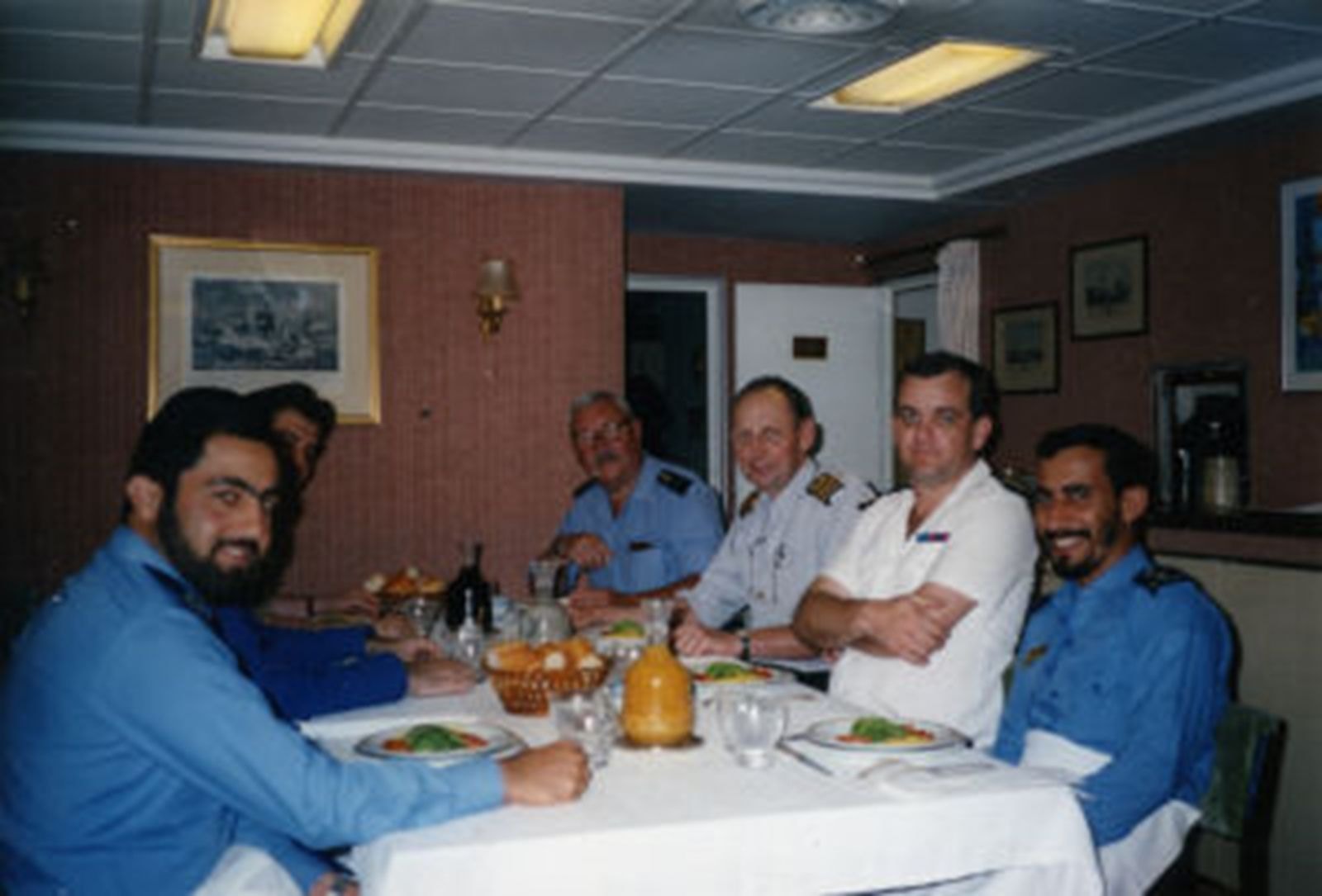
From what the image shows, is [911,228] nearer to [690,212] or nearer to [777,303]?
[777,303]

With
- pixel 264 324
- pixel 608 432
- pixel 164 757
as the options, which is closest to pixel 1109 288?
pixel 608 432

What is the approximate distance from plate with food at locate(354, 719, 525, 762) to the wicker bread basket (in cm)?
18

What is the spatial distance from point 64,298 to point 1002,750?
433 cm

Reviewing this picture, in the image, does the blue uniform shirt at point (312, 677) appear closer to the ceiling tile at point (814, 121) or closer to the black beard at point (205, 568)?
the black beard at point (205, 568)

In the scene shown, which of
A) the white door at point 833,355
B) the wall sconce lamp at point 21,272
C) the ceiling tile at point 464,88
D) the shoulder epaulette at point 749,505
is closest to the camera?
the shoulder epaulette at point 749,505

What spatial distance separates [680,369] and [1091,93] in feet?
13.2

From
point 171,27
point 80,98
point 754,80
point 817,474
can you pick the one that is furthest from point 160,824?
point 80,98

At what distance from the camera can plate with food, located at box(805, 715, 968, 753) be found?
1.88 metres

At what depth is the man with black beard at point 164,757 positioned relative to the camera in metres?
1.56

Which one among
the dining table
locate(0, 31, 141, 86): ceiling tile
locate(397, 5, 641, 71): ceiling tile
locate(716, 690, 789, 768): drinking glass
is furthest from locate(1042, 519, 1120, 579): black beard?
locate(0, 31, 141, 86): ceiling tile

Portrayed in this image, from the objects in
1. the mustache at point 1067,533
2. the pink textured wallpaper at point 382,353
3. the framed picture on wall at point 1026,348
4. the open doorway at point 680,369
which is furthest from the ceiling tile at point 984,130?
the mustache at point 1067,533

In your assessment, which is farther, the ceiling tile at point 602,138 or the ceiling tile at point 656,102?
the ceiling tile at point 602,138

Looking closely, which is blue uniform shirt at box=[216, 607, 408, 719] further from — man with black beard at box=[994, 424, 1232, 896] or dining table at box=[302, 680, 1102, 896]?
man with black beard at box=[994, 424, 1232, 896]

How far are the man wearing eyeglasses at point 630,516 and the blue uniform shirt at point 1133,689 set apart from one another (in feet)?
6.30
